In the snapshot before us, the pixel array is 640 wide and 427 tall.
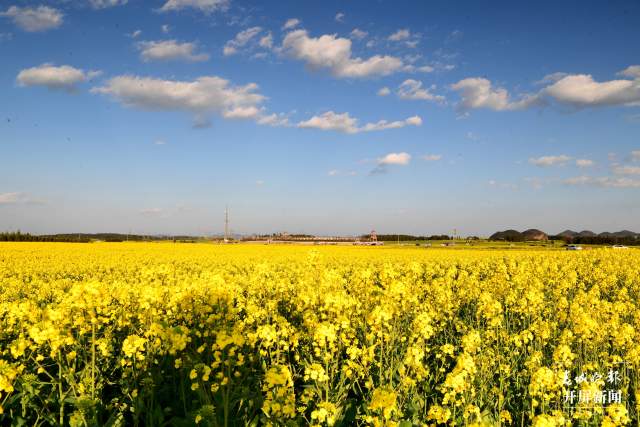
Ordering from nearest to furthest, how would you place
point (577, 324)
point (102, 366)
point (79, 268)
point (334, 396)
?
point (334, 396) → point (102, 366) → point (577, 324) → point (79, 268)

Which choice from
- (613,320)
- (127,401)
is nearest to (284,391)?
(127,401)

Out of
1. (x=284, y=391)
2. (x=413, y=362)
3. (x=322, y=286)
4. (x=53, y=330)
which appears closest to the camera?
(x=284, y=391)

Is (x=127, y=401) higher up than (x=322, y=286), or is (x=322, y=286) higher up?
(x=322, y=286)

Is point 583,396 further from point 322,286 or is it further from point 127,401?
point 127,401

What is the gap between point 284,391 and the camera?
10.5 feet

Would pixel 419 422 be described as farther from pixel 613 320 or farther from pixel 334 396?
pixel 613 320

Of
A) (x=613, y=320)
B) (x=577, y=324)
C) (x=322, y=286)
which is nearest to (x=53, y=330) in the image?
(x=322, y=286)

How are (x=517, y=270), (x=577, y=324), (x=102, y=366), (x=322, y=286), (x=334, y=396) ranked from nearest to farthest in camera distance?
(x=334, y=396) → (x=102, y=366) → (x=577, y=324) → (x=322, y=286) → (x=517, y=270)

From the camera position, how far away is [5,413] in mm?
4695

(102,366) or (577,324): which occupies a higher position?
(577,324)

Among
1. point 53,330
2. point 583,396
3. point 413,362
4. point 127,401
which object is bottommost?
point 127,401

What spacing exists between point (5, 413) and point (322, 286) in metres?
4.64

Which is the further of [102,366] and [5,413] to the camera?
[102,366]

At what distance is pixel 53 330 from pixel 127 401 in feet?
4.91
